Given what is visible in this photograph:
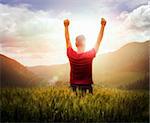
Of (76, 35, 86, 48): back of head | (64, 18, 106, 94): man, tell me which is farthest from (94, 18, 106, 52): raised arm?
(76, 35, 86, 48): back of head

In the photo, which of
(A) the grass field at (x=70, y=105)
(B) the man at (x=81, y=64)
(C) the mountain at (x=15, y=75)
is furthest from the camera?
(C) the mountain at (x=15, y=75)

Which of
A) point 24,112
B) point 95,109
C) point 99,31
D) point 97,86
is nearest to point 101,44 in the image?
point 99,31

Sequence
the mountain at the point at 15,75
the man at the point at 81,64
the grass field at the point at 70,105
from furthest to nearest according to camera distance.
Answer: the mountain at the point at 15,75
the man at the point at 81,64
the grass field at the point at 70,105

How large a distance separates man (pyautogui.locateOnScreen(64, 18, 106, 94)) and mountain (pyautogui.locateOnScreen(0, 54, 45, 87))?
1.48 feet

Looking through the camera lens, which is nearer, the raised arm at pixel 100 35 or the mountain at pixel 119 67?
the raised arm at pixel 100 35

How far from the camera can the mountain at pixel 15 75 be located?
176 inches

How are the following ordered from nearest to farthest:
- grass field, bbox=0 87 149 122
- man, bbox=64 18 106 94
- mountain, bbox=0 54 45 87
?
grass field, bbox=0 87 149 122 → man, bbox=64 18 106 94 → mountain, bbox=0 54 45 87

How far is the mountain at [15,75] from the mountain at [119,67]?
80 millimetres

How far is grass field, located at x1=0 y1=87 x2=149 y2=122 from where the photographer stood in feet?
13.0

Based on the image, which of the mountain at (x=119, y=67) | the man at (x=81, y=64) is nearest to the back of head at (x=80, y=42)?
the man at (x=81, y=64)

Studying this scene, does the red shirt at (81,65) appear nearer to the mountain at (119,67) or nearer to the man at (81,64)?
the man at (81,64)

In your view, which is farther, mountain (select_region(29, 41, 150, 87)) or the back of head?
mountain (select_region(29, 41, 150, 87))

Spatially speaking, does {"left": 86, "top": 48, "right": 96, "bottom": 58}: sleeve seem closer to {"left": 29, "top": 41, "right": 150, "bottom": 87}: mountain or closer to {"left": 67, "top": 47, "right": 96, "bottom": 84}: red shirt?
{"left": 67, "top": 47, "right": 96, "bottom": 84}: red shirt

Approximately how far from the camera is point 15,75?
458 cm
